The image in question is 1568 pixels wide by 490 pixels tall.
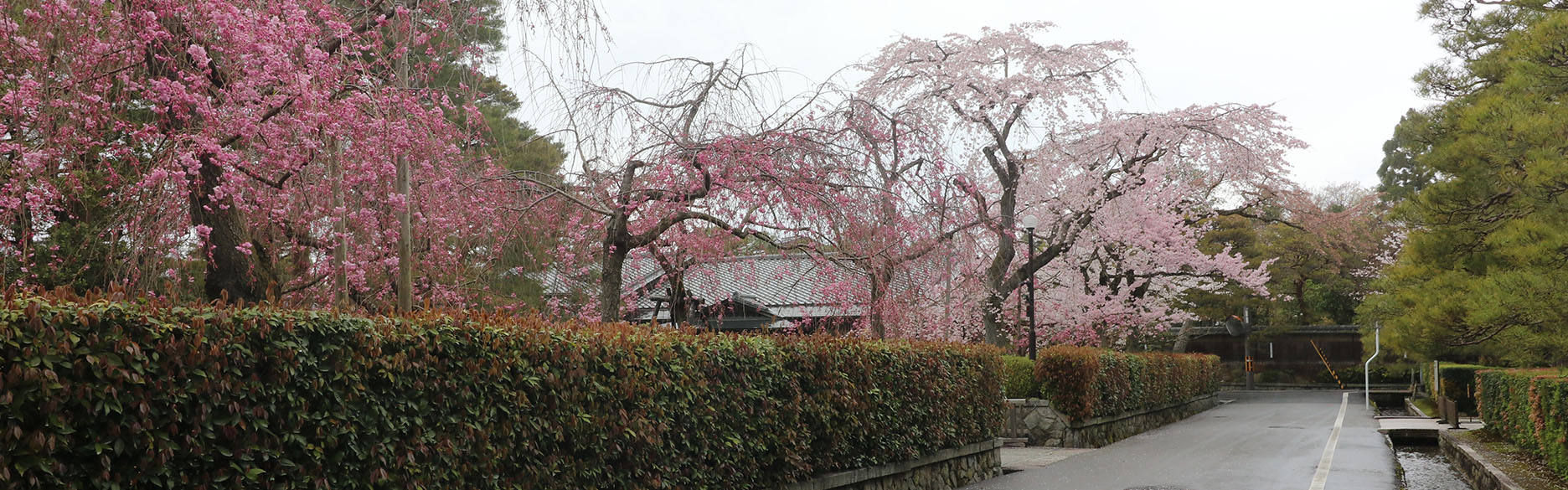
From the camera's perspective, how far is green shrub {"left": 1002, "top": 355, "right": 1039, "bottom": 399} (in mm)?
18344

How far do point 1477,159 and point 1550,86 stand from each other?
342 centimetres

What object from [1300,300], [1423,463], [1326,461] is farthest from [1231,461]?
[1300,300]

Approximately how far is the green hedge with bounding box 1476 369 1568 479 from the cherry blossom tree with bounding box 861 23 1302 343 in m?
6.95

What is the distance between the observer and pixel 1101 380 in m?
18.6

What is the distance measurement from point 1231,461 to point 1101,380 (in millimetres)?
4075

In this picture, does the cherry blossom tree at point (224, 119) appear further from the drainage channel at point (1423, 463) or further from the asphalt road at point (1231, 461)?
the drainage channel at point (1423, 463)

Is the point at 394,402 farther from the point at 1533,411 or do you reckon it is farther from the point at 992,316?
the point at 992,316

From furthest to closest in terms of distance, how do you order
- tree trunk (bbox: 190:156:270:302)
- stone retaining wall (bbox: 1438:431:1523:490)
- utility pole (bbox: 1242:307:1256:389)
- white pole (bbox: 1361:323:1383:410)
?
utility pole (bbox: 1242:307:1256:389), white pole (bbox: 1361:323:1383:410), stone retaining wall (bbox: 1438:431:1523:490), tree trunk (bbox: 190:156:270:302)

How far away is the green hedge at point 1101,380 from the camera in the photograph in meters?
17.5

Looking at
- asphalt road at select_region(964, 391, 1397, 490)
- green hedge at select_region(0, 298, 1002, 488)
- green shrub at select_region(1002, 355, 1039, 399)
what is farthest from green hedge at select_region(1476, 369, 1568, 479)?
green hedge at select_region(0, 298, 1002, 488)

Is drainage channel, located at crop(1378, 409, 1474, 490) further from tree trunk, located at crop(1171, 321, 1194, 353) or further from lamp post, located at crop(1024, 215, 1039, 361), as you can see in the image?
tree trunk, located at crop(1171, 321, 1194, 353)

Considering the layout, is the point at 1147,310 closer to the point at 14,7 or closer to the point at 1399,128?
the point at 1399,128

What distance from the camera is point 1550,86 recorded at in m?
12.6

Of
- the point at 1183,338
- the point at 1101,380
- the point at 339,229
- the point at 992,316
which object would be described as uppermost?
the point at 339,229
